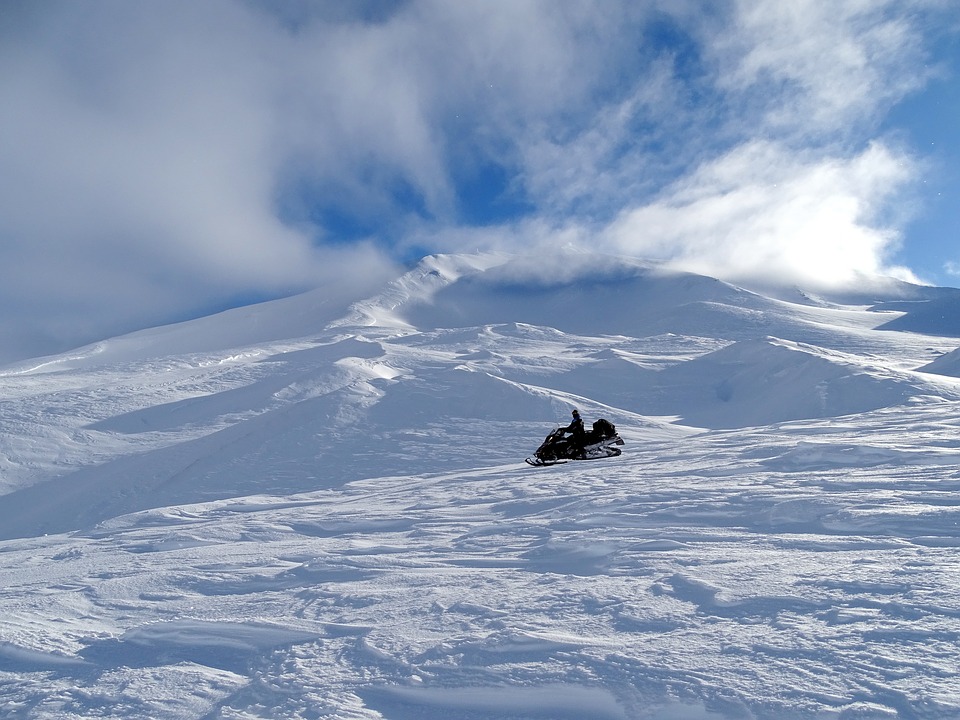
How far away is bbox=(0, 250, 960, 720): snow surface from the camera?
4.14 m

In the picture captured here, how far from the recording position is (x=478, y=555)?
7.53m

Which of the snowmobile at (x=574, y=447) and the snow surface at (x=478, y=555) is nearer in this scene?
the snow surface at (x=478, y=555)

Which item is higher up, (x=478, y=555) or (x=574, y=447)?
(x=574, y=447)

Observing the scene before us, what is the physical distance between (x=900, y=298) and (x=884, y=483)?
Answer: 78728 mm

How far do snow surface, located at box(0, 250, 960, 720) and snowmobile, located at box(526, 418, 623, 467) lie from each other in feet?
1.70

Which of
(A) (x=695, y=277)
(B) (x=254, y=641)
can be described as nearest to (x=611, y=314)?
(A) (x=695, y=277)

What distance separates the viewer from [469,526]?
30.9 ft

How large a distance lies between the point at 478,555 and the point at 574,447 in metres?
6.78

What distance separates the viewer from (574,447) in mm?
13922

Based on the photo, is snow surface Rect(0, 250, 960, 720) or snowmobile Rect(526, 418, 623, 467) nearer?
snow surface Rect(0, 250, 960, 720)

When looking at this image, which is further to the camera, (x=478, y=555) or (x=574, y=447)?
(x=574, y=447)

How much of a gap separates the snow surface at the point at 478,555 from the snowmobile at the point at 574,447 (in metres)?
0.52

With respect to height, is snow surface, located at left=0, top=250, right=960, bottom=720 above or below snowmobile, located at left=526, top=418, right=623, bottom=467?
below

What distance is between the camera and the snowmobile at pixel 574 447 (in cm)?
1353
